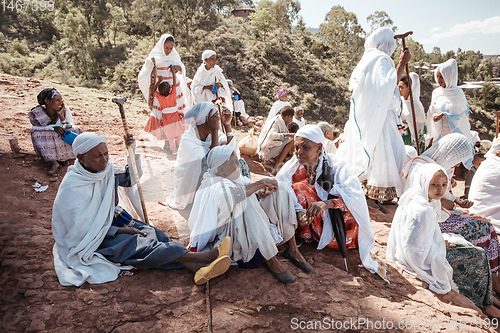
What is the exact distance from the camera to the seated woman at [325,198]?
9.82ft

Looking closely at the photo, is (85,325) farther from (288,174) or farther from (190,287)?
(288,174)

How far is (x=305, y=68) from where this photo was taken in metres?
21.9

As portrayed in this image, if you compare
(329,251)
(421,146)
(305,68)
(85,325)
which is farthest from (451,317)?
(305,68)

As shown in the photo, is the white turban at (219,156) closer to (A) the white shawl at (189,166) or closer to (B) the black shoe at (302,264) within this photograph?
(A) the white shawl at (189,166)

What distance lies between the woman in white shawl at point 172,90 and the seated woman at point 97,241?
3761mm

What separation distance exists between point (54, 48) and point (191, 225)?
1748 centimetres

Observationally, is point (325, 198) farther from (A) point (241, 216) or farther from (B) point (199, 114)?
(B) point (199, 114)

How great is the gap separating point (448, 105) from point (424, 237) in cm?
452

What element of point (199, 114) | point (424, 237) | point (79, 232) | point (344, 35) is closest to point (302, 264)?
point (424, 237)

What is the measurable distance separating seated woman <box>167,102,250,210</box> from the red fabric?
73 centimetres

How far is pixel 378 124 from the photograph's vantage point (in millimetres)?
4406

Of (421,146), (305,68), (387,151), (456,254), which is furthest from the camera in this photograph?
(305,68)

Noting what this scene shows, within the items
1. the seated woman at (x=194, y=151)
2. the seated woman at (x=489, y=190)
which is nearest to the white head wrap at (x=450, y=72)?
the seated woman at (x=489, y=190)

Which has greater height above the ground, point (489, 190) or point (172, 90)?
point (172, 90)
